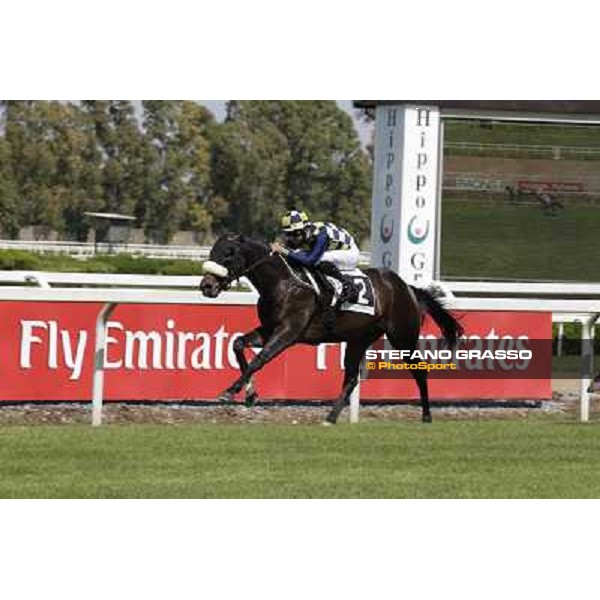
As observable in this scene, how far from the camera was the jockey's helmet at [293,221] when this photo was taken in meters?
8.62

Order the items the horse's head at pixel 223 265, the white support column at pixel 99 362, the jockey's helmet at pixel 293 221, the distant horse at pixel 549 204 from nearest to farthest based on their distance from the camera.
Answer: the horse's head at pixel 223 265 → the jockey's helmet at pixel 293 221 → the white support column at pixel 99 362 → the distant horse at pixel 549 204

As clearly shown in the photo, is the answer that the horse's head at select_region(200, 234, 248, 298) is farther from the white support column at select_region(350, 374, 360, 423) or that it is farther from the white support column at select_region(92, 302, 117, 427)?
the white support column at select_region(350, 374, 360, 423)

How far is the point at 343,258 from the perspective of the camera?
9.25m

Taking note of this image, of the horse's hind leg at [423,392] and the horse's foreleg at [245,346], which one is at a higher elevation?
the horse's foreleg at [245,346]

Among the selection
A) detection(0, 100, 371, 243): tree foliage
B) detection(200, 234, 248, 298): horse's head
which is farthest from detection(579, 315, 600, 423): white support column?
detection(0, 100, 371, 243): tree foliage

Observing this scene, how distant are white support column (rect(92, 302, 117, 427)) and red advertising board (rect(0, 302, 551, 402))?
364 millimetres

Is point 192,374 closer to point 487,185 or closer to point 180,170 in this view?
point 487,185

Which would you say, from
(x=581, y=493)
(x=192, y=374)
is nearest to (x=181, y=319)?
(x=192, y=374)

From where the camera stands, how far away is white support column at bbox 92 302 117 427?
9086mm

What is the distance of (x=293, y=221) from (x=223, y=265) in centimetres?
50

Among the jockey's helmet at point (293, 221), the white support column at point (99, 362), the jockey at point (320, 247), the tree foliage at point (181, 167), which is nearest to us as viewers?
the jockey's helmet at point (293, 221)

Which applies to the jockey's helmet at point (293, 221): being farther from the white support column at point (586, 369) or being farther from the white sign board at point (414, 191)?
the white sign board at point (414, 191)

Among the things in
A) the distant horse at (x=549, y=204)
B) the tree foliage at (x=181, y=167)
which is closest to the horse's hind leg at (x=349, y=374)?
the distant horse at (x=549, y=204)

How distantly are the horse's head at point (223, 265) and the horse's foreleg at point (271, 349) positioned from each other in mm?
458
